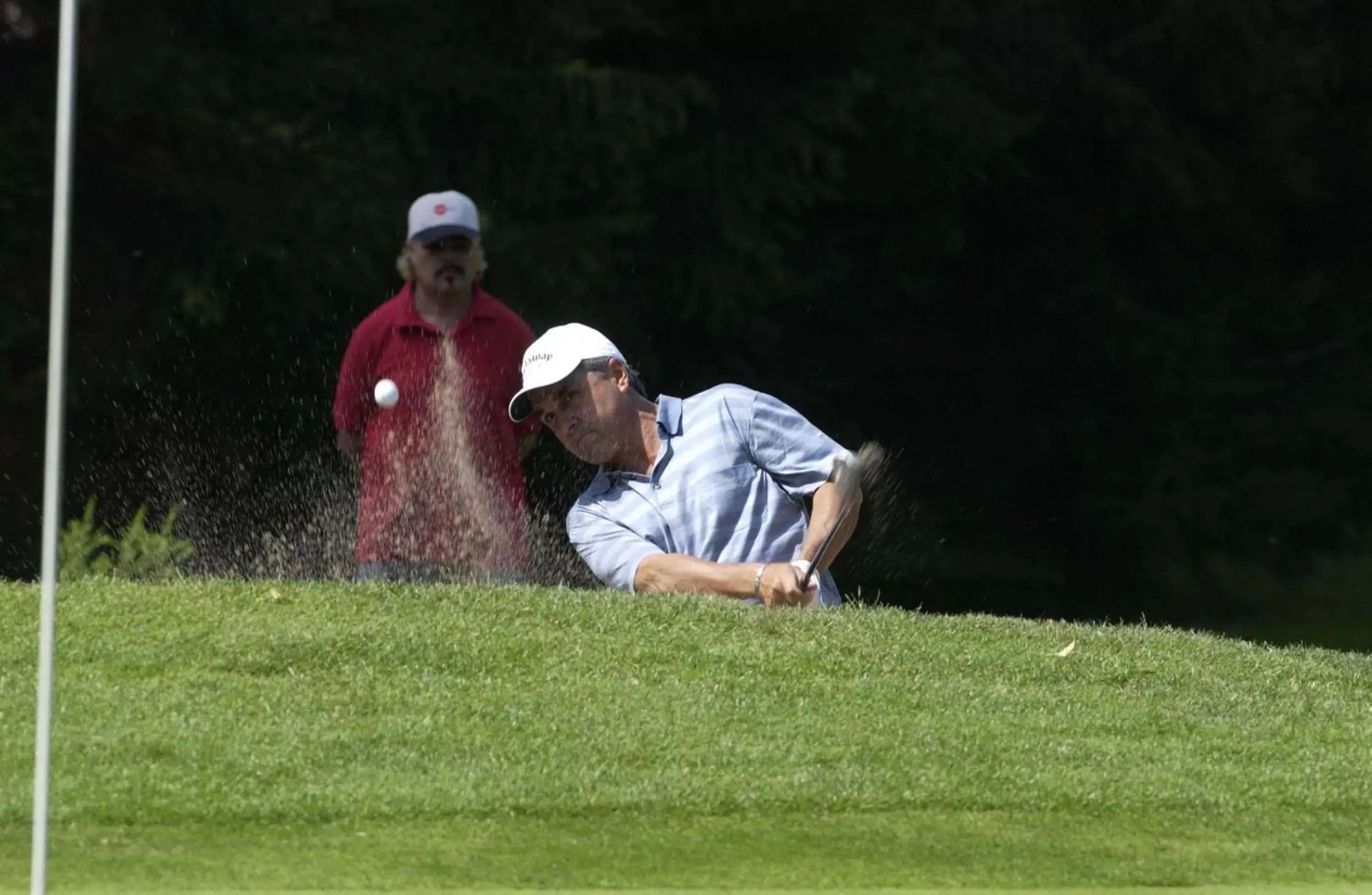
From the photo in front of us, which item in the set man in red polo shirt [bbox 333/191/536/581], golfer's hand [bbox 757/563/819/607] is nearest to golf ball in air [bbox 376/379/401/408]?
man in red polo shirt [bbox 333/191/536/581]

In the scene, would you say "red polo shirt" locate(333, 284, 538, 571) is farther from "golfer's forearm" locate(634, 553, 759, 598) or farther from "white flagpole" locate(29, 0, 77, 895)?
"white flagpole" locate(29, 0, 77, 895)

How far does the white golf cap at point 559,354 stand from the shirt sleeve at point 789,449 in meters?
0.51

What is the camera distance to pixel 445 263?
26.2 feet

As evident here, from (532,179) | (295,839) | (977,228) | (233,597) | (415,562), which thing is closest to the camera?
(295,839)

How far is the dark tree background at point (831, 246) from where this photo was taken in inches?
522

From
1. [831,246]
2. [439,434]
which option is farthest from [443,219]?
[831,246]

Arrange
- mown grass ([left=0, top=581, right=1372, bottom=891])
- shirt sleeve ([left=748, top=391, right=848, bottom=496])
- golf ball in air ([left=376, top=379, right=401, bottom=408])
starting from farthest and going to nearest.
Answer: golf ball in air ([left=376, top=379, right=401, bottom=408]) < shirt sleeve ([left=748, top=391, right=848, bottom=496]) < mown grass ([left=0, top=581, right=1372, bottom=891])

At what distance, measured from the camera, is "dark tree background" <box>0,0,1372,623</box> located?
43.5 feet

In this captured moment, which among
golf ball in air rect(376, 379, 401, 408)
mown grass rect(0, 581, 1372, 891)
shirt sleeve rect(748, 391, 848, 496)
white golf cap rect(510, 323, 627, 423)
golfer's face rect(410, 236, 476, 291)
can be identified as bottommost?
mown grass rect(0, 581, 1372, 891)

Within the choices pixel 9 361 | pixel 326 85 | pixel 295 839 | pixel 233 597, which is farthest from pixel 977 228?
pixel 295 839

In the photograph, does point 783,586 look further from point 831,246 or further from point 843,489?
point 831,246

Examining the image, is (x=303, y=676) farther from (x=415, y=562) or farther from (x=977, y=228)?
(x=977, y=228)

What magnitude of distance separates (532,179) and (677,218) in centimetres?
113

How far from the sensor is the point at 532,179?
14117mm
